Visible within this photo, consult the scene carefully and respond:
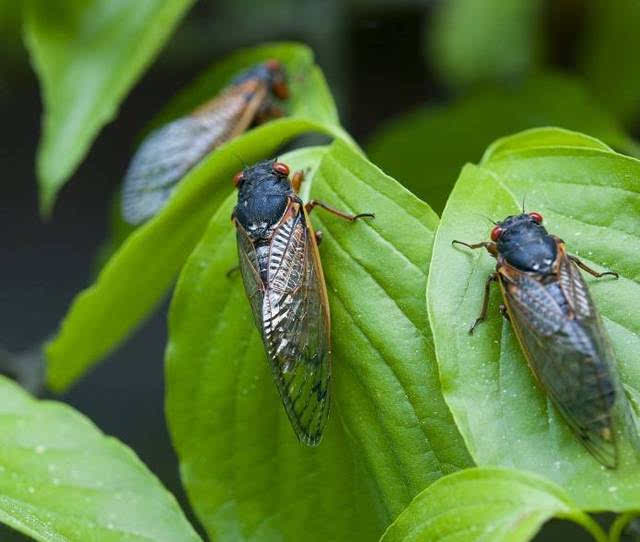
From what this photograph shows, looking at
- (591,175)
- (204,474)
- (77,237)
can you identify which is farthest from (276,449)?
(77,237)

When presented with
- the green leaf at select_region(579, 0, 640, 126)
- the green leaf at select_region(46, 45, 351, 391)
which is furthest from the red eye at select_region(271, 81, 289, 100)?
the green leaf at select_region(579, 0, 640, 126)

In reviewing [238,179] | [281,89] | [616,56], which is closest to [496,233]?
[238,179]

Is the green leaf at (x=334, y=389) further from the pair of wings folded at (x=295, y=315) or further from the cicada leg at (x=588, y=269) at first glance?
the cicada leg at (x=588, y=269)

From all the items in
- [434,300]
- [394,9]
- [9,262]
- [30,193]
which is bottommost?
[9,262]

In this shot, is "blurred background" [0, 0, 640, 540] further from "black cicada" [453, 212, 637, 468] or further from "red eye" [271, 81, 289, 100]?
"black cicada" [453, 212, 637, 468]

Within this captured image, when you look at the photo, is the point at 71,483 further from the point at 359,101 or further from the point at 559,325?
the point at 359,101

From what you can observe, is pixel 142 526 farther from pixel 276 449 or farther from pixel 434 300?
pixel 434 300
